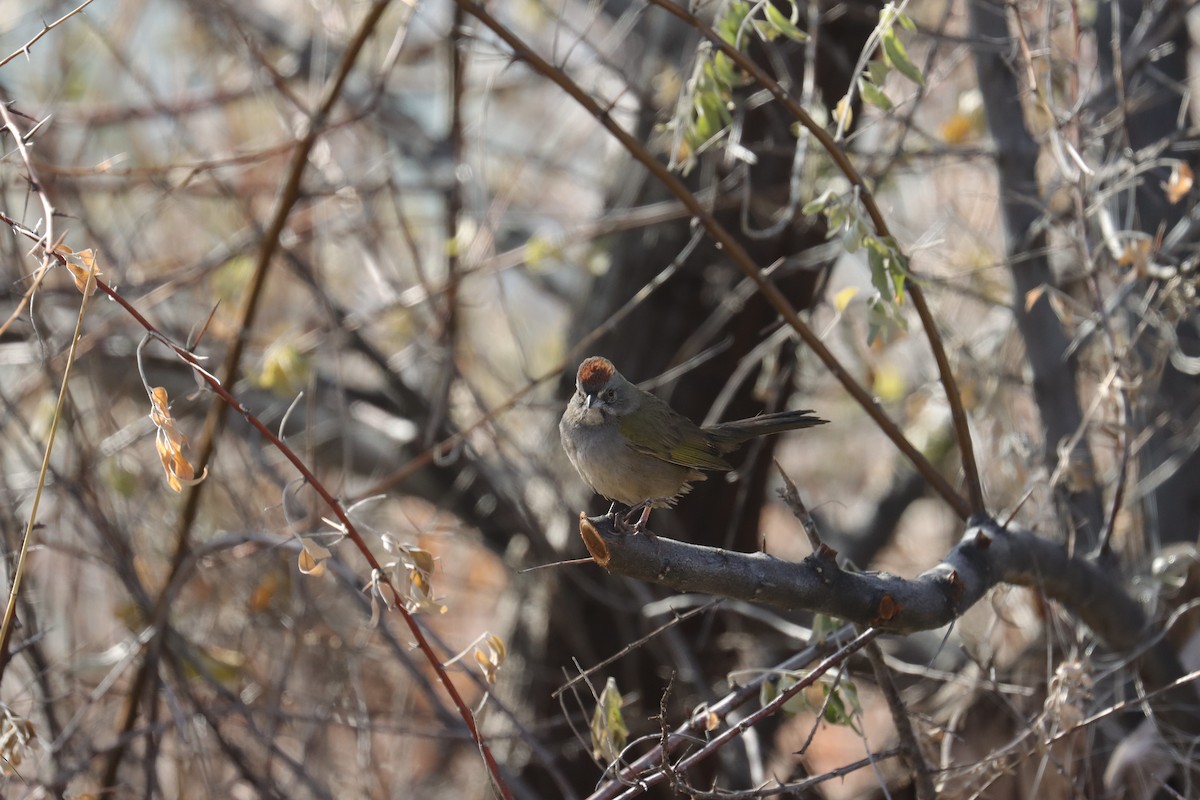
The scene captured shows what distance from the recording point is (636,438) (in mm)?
3553

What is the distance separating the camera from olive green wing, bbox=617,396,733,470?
11.7 ft

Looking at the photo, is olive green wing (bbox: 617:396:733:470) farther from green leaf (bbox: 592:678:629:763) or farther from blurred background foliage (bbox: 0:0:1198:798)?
green leaf (bbox: 592:678:629:763)

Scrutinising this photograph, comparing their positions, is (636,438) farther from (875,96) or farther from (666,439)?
(875,96)

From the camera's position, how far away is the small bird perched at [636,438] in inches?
138

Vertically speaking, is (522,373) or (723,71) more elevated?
(723,71)

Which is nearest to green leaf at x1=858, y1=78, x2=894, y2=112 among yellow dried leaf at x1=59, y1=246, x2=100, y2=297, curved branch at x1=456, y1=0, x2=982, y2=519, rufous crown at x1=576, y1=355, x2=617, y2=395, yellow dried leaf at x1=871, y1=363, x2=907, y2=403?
curved branch at x1=456, y1=0, x2=982, y2=519

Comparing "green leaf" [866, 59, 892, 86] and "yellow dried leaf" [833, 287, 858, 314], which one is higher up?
"green leaf" [866, 59, 892, 86]

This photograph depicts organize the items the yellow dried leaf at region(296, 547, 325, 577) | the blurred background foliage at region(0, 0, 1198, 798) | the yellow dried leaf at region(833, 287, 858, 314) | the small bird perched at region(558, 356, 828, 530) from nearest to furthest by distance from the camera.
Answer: the yellow dried leaf at region(296, 547, 325, 577)
the yellow dried leaf at region(833, 287, 858, 314)
the small bird perched at region(558, 356, 828, 530)
the blurred background foliage at region(0, 0, 1198, 798)

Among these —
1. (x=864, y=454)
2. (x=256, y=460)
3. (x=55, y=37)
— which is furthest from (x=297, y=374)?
(x=864, y=454)

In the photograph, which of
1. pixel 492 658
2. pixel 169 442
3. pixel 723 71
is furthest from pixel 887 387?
pixel 169 442

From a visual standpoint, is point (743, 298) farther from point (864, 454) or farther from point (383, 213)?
point (864, 454)

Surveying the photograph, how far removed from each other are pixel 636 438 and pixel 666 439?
104 mm

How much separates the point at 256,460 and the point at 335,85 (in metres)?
1.53

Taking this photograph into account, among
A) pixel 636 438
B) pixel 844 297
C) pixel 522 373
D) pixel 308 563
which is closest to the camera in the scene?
pixel 308 563
